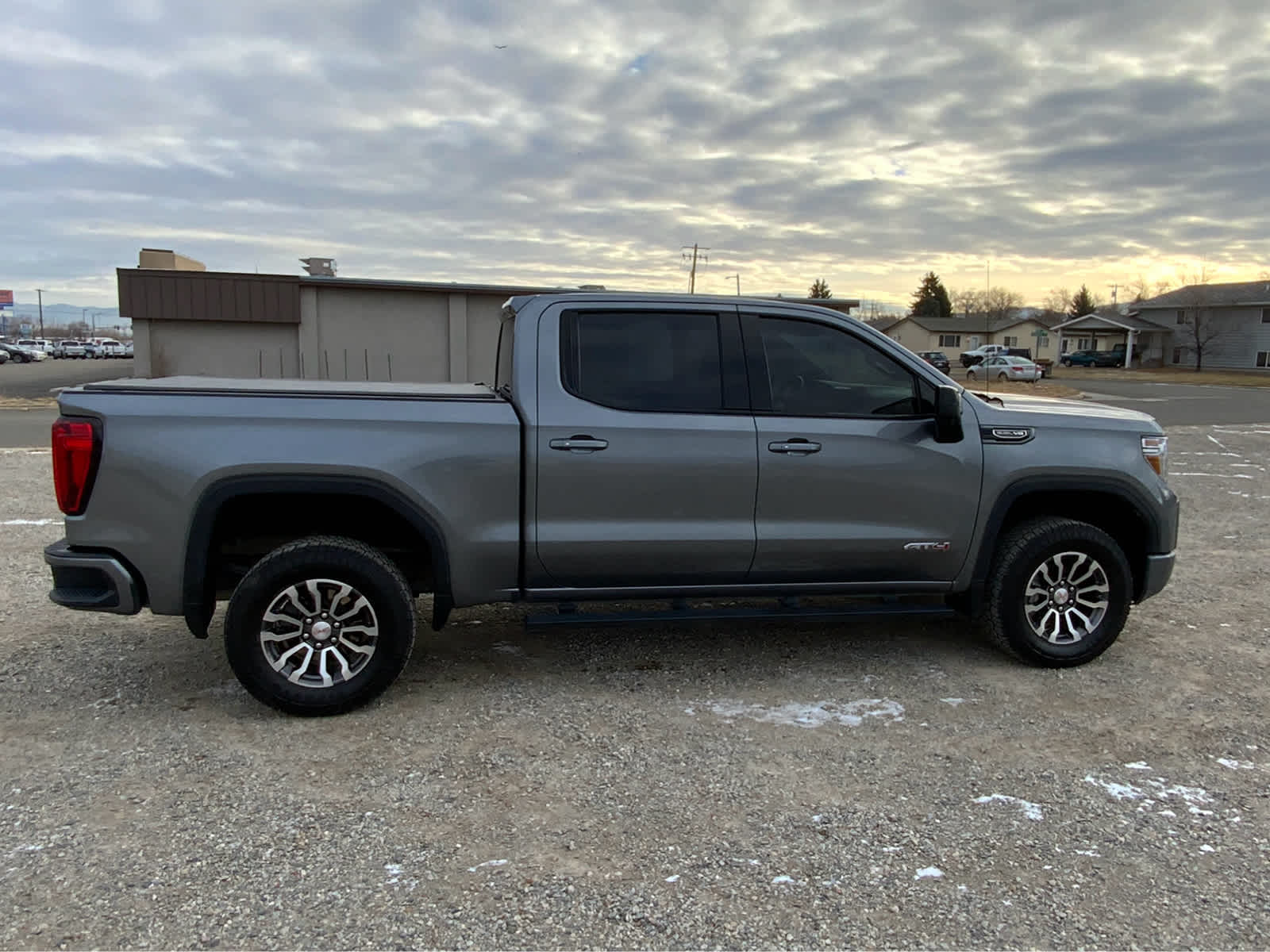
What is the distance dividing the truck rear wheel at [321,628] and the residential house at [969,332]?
8209 cm

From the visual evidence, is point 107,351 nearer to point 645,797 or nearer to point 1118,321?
point 1118,321

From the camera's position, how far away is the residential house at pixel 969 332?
8169 cm

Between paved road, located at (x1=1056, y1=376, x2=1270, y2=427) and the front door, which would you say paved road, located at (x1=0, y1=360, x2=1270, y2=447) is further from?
the front door

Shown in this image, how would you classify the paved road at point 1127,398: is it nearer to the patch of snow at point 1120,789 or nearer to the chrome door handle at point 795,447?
the chrome door handle at point 795,447

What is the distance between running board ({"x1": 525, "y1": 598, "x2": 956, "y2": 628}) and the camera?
4.37 metres

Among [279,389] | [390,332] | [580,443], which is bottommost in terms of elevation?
[580,443]

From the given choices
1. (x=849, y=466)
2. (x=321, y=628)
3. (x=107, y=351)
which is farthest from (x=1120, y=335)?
(x=107, y=351)

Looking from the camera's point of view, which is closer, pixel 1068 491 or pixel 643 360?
pixel 643 360

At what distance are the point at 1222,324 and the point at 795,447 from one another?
68.8 meters

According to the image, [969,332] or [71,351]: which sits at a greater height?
[969,332]

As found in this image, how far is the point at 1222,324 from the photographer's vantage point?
198 ft

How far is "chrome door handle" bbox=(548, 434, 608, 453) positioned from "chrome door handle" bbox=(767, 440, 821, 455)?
830 mm

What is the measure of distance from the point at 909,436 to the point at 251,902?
11.3 feet

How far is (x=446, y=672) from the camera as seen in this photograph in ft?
15.5
